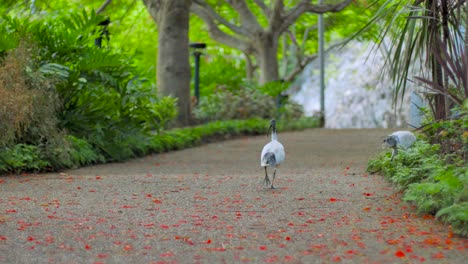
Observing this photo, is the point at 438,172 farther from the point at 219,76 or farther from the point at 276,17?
the point at 219,76

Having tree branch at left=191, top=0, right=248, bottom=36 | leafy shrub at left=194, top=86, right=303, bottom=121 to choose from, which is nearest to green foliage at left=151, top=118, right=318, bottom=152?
leafy shrub at left=194, top=86, right=303, bottom=121

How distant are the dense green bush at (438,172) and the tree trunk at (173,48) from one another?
8822 millimetres

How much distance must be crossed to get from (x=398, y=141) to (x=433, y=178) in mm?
2802

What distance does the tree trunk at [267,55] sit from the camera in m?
26.3

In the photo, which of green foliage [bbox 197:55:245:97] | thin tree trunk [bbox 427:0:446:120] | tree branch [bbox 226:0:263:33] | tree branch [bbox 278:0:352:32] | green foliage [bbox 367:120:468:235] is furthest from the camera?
green foliage [bbox 197:55:245:97]

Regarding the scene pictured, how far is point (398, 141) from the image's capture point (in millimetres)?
9664

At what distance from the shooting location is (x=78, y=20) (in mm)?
12922

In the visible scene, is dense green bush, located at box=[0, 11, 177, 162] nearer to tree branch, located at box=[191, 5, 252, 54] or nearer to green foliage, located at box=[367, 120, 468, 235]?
green foliage, located at box=[367, 120, 468, 235]

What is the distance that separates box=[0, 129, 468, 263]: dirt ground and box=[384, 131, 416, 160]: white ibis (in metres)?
0.41

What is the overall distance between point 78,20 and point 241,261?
334 inches

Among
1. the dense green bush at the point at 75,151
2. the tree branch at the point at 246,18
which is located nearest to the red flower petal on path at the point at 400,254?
the dense green bush at the point at 75,151

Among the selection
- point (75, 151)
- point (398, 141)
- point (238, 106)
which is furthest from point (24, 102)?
point (238, 106)

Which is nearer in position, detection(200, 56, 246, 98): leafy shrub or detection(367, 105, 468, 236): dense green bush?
detection(367, 105, 468, 236): dense green bush

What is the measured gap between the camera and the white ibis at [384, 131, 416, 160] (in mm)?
9578
